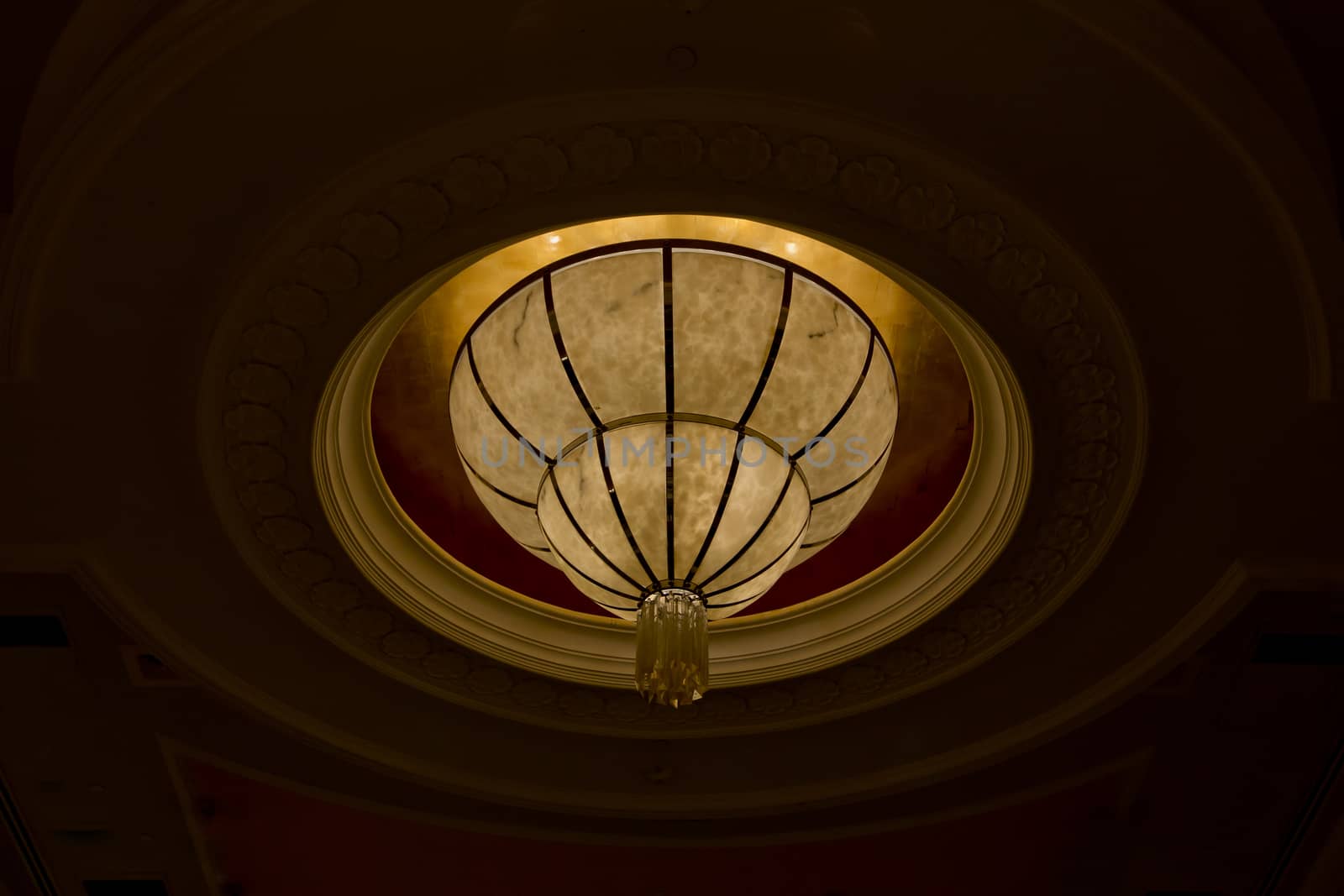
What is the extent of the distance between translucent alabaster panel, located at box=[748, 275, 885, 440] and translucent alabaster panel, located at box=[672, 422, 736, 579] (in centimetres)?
14

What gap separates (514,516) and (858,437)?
1.23 meters

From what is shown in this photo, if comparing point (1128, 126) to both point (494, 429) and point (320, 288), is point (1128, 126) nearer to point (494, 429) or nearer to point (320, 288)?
point (494, 429)

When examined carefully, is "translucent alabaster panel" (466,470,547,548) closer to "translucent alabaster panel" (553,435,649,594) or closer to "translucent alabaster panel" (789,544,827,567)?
"translucent alabaster panel" (553,435,649,594)

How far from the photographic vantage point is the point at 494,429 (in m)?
3.66

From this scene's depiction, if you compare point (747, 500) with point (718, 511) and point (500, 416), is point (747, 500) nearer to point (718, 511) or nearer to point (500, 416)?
point (718, 511)

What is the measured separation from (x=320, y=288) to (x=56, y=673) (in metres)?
2.15

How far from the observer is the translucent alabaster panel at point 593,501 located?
11.6 ft

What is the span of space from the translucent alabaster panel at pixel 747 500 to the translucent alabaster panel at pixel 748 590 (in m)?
0.13

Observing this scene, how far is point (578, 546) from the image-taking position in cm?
362

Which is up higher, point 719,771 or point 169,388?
point 169,388

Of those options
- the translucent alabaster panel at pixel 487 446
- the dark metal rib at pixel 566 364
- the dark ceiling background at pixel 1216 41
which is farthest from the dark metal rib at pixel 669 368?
the dark ceiling background at pixel 1216 41

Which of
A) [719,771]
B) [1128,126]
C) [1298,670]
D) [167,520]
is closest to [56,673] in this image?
[167,520]

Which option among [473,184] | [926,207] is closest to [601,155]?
[473,184]

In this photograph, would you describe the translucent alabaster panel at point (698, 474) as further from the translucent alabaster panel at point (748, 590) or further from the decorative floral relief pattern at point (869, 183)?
the decorative floral relief pattern at point (869, 183)
